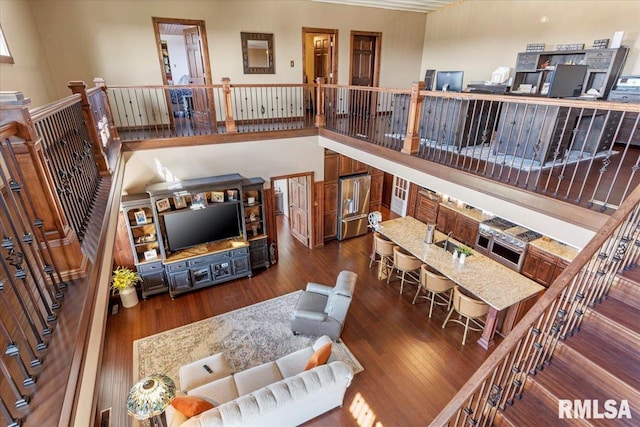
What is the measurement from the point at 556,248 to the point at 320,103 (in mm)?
5218

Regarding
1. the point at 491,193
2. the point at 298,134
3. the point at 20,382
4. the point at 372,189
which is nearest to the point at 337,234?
the point at 372,189

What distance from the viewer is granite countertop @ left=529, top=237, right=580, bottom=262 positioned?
5723mm

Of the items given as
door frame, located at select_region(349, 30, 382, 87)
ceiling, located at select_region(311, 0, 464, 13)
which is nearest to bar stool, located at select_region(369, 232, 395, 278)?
door frame, located at select_region(349, 30, 382, 87)

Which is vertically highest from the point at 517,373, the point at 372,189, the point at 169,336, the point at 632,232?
the point at 632,232

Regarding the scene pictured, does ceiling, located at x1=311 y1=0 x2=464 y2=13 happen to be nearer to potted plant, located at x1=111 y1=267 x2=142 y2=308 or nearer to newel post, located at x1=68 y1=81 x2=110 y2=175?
newel post, located at x1=68 y1=81 x2=110 y2=175

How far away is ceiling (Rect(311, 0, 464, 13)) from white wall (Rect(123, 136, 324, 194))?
3.37m

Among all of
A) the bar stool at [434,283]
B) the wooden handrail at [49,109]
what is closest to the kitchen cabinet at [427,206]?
the bar stool at [434,283]

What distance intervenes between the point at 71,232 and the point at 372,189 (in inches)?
283

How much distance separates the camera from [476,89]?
17.3 feet

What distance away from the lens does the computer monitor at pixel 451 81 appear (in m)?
5.47

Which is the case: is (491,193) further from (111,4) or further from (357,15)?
(111,4)

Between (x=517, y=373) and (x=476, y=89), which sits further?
(x=476, y=89)

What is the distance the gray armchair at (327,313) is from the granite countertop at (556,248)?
370 cm

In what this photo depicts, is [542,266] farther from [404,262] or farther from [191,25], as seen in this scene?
[191,25]
